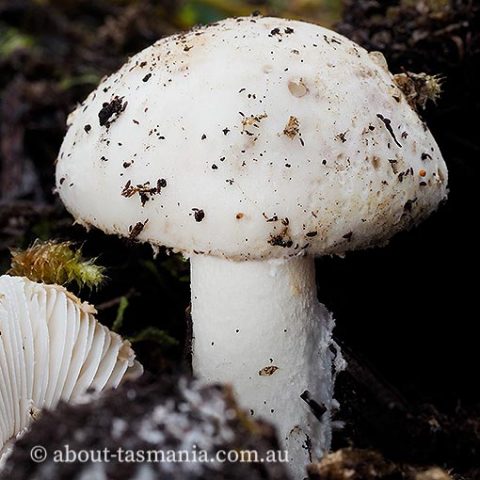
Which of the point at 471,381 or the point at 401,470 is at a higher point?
the point at 401,470

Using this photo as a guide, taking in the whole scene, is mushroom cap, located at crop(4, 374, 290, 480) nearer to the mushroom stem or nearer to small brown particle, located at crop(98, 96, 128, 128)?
the mushroom stem

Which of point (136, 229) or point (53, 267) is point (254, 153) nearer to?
point (136, 229)

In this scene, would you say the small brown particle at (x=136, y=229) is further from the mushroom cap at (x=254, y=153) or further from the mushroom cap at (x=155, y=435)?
the mushroom cap at (x=155, y=435)

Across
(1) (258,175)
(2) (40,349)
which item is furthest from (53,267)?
(1) (258,175)

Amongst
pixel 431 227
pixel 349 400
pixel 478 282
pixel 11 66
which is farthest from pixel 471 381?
pixel 11 66

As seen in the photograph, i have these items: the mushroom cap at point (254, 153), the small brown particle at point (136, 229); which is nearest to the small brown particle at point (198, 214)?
the mushroom cap at point (254, 153)

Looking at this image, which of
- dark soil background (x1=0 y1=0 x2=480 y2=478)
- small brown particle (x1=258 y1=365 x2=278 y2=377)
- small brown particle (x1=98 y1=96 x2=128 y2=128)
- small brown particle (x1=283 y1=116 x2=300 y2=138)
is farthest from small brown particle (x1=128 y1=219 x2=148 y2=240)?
dark soil background (x1=0 y1=0 x2=480 y2=478)

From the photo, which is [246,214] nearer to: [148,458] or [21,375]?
[148,458]

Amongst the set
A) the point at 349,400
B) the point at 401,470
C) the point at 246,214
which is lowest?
the point at 349,400
